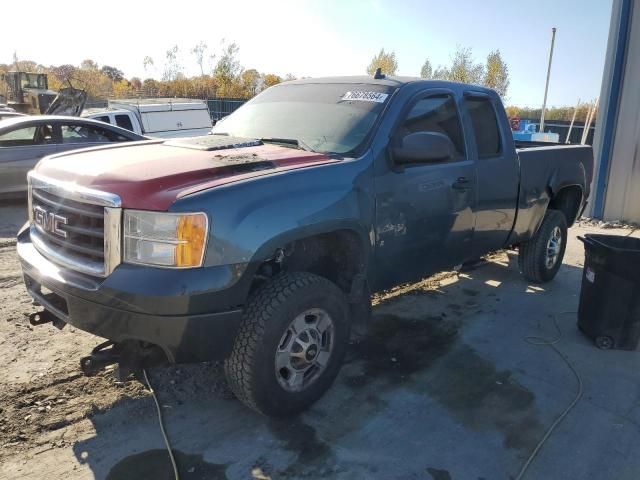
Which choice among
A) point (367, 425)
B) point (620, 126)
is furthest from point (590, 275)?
point (620, 126)

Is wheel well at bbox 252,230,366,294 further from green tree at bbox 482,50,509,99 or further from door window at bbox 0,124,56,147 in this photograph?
green tree at bbox 482,50,509,99

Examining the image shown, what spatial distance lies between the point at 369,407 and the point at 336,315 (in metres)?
0.65

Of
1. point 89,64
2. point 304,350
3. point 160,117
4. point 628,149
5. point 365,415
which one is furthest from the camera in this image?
point 89,64

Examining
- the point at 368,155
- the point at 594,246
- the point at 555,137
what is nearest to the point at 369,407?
the point at 368,155

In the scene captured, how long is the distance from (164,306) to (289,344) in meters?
0.82

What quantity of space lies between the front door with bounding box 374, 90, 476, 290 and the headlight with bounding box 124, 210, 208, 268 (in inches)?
52.0

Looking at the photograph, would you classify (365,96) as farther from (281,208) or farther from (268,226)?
(268,226)

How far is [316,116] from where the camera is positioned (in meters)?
3.85

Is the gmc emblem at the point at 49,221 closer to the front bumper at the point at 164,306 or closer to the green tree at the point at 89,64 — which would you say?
the front bumper at the point at 164,306

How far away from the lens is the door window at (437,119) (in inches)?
153

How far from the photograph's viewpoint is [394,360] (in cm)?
400

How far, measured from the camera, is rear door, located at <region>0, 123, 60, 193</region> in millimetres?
8383

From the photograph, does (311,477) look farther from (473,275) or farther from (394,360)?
(473,275)

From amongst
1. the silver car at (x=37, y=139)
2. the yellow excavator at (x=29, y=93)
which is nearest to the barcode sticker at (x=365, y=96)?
the silver car at (x=37, y=139)
